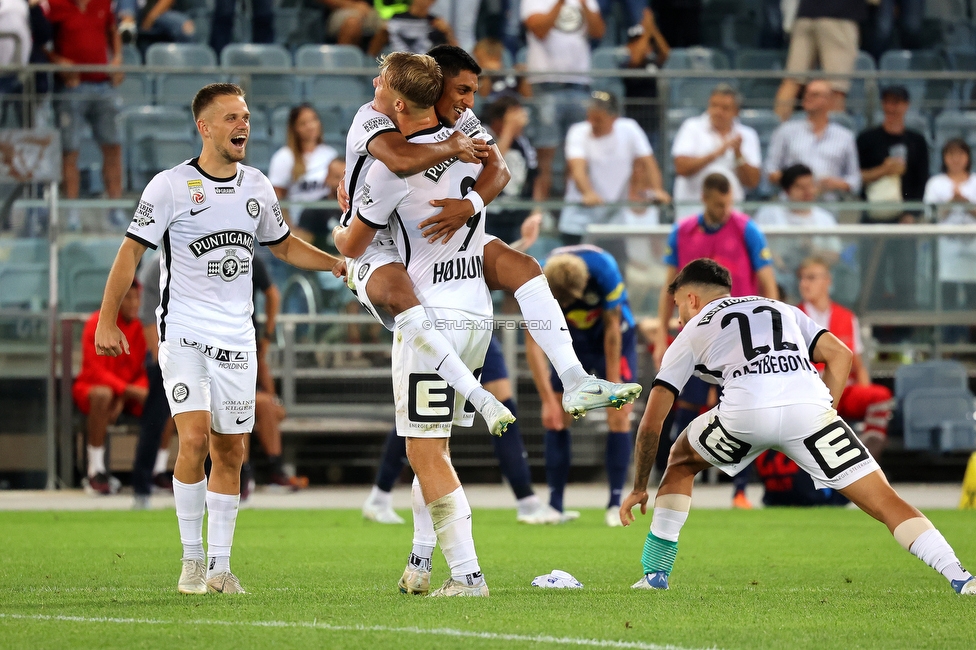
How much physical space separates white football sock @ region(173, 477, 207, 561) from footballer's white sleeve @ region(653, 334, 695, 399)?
1932mm

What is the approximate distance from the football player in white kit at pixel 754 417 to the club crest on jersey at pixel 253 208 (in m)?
1.80

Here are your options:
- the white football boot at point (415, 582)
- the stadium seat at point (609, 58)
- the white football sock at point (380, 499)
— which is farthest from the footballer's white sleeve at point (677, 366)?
the stadium seat at point (609, 58)

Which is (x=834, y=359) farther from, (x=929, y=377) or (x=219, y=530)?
(x=929, y=377)

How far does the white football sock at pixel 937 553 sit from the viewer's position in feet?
16.9

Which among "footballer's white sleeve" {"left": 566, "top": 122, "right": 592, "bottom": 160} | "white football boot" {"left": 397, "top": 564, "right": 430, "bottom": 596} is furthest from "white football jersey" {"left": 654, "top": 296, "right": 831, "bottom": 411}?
"footballer's white sleeve" {"left": 566, "top": 122, "right": 592, "bottom": 160}

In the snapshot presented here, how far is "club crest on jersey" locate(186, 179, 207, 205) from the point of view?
18.4 feet

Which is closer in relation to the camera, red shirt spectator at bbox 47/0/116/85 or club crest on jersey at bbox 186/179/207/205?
club crest on jersey at bbox 186/179/207/205

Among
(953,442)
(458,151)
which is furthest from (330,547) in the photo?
(953,442)

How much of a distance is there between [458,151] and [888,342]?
27.4ft

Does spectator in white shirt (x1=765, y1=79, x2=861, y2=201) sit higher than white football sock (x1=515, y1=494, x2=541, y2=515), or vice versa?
spectator in white shirt (x1=765, y1=79, x2=861, y2=201)

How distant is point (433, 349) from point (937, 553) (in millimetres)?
Result: 2053

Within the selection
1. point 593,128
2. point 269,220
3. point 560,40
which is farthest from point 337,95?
point 269,220

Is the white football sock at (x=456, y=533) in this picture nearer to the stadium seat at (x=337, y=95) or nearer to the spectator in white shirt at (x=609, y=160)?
the spectator in white shirt at (x=609, y=160)

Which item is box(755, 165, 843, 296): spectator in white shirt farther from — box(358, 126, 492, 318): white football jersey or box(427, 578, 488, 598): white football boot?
box(427, 578, 488, 598): white football boot
